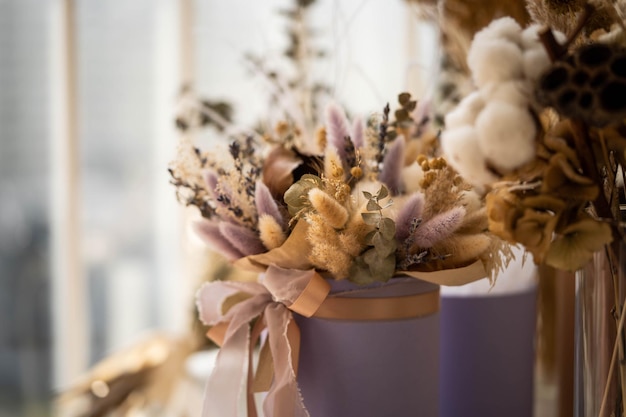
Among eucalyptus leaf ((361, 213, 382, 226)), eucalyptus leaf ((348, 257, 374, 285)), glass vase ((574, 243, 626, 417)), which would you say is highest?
eucalyptus leaf ((361, 213, 382, 226))

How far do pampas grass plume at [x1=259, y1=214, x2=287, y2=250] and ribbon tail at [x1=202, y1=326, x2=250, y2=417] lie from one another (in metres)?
0.09

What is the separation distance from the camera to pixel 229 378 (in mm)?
595

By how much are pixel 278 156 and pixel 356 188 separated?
0.08m

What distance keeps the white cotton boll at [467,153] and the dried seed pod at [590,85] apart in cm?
5

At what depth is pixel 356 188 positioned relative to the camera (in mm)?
574

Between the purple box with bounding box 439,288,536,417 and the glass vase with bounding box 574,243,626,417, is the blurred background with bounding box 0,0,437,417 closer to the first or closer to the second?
the purple box with bounding box 439,288,536,417

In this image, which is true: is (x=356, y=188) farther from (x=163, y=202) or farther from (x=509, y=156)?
(x=163, y=202)

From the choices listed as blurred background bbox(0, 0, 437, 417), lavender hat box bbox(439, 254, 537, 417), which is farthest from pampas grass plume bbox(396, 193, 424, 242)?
blurred background bbox(0, 0, 437, 417)

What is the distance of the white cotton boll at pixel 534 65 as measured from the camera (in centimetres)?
43

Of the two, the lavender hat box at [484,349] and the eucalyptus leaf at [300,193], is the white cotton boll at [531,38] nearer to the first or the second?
the eucalyptus leaf at [300,193]

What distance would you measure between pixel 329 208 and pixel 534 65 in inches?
7.0

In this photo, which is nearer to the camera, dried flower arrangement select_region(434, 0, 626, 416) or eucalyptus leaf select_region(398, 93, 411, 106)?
dried flower arrangement select_region(434, 0, 626, 416)

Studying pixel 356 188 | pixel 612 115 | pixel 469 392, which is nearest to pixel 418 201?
pixel 356 188

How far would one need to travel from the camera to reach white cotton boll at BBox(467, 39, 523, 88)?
429mm
